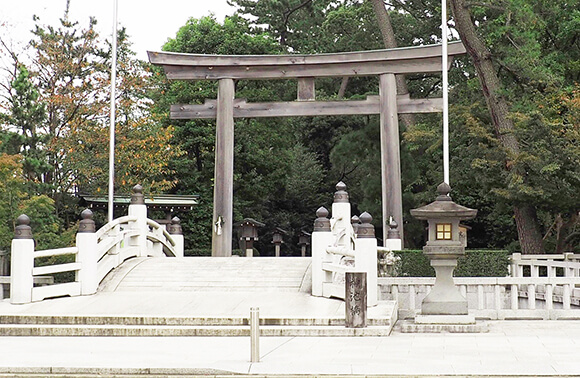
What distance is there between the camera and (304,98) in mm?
26125

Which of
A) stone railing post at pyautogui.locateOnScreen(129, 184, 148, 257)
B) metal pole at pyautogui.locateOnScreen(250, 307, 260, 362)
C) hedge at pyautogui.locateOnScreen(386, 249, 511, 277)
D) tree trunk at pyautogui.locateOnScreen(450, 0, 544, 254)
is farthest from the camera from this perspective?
tree trunk at pyautogui.locateOnScreen(450, 0, 544, 254)

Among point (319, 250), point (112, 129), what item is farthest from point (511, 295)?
point (112, 129)

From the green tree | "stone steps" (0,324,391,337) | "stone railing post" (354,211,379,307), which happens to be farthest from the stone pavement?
the green tree

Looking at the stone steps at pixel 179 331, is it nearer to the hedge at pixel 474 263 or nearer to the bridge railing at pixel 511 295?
the bridge railing at pixel 511 295

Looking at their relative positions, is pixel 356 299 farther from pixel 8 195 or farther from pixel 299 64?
pixel 299 64

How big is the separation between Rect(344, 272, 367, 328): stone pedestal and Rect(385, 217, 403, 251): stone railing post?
1030cm

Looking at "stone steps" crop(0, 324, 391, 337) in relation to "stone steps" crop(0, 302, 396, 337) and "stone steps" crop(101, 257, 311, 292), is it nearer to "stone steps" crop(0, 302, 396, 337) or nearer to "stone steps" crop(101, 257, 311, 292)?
"stone steps" crop(0, 302, 396, 337)

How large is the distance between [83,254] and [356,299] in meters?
6.09

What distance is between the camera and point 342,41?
38031 millimetres

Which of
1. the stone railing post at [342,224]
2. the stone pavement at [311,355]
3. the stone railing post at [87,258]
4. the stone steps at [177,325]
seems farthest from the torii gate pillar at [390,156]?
the stone pavement at [311,355]

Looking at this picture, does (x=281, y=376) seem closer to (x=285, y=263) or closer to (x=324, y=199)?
(x=285, y=263)

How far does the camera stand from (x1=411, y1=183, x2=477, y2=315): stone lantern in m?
14.5

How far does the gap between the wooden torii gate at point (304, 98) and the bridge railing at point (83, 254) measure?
189 inches

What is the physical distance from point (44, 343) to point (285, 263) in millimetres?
7597
